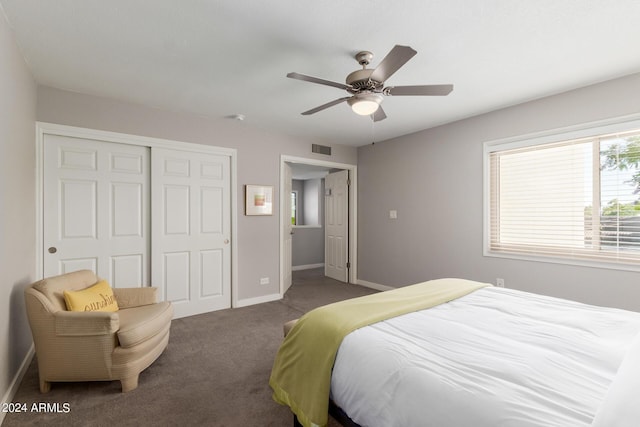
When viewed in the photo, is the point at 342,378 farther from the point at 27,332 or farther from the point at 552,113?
the point at 552,113

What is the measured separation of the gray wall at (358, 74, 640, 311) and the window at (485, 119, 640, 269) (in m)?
0.15

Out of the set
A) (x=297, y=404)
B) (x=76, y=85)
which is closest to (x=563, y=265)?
(x=297, y=404)

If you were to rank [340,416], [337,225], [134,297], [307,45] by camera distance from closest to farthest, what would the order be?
[340,416]
[307,45]
[134,297]
[337,225]

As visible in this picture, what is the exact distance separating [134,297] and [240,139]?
2339 millimetres

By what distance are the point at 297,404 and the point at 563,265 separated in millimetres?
3057

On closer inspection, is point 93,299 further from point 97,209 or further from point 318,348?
point 318,348

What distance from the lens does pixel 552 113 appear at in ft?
10.1

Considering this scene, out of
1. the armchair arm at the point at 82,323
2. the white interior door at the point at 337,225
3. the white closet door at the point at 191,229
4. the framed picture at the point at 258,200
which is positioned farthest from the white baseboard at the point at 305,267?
the armchair arm at the point at 82,323

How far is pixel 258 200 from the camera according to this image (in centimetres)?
422

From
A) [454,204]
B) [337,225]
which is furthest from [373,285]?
[454,204]

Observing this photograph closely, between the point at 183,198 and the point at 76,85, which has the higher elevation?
the point at 76,85

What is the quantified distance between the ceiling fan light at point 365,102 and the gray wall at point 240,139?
2130 millimetres

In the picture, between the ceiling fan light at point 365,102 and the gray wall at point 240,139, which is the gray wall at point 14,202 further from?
the ceiling fan light at point 365,102

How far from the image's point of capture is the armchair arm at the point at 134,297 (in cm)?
264
